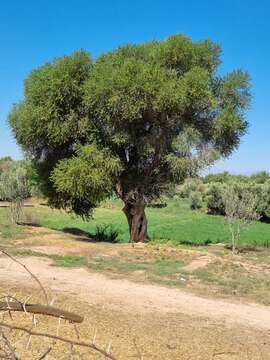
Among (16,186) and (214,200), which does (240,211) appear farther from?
(214,200)

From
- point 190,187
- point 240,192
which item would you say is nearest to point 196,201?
point 190,187

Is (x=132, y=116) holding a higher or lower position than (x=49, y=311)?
higher

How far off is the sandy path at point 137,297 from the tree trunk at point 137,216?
931cm

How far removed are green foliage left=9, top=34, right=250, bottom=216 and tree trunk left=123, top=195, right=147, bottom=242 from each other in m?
0.55

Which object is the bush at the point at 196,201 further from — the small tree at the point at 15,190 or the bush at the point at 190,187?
the small tree at the point at 15,190

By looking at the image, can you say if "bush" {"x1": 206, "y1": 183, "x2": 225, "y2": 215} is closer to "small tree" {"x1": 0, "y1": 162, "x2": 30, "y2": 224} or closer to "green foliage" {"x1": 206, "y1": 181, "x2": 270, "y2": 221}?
"green foliage" {"x1": 206, "y1": 181, "x2": 270, "y2": 221}

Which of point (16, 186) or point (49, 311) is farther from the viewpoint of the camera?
Result: point (16, 186)

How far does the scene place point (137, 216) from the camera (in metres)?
23.8

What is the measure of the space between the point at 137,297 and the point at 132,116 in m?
10.5

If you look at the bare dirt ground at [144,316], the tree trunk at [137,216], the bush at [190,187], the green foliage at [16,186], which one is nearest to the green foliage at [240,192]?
the bush at [190,187]

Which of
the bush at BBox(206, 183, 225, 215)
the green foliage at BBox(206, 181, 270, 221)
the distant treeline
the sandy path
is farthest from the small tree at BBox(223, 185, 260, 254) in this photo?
the bush at BBox(206, 183, 225, 215)

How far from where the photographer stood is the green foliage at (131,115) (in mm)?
20703

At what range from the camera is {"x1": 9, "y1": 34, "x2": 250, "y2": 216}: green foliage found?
20703mm

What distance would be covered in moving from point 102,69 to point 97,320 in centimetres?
1473
